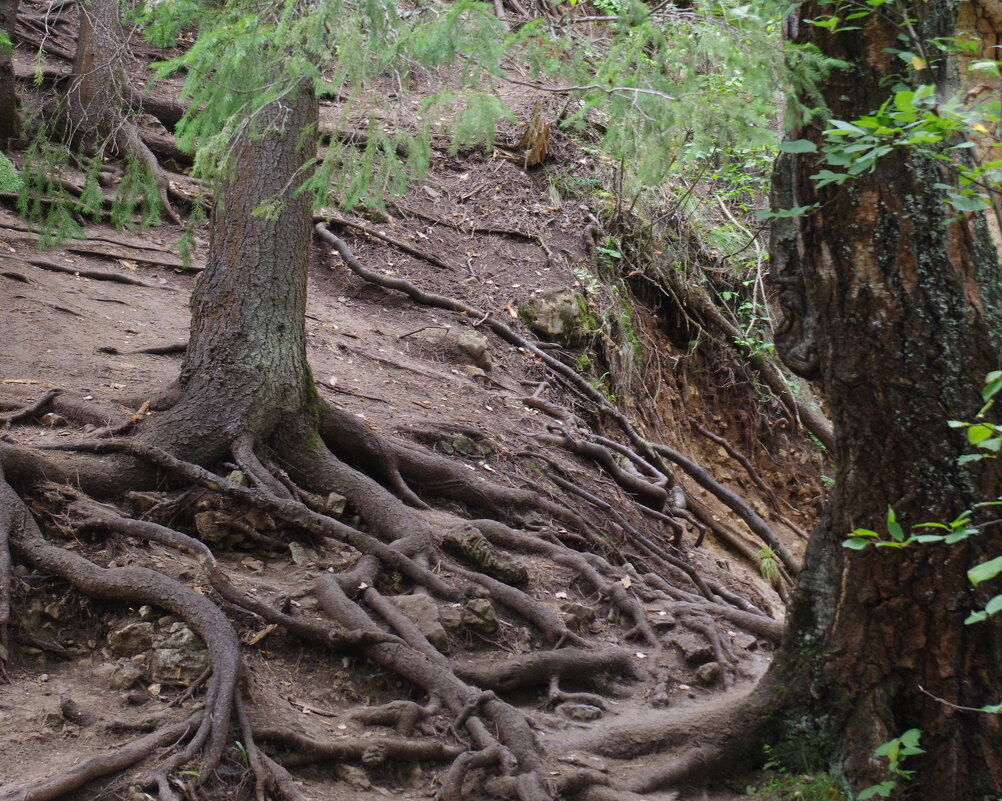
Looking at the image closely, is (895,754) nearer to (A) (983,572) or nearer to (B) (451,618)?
(A) (983,572)

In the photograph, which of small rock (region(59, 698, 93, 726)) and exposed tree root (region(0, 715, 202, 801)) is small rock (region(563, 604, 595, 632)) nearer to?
exposed tree root (region(0, 715, 202, 801))

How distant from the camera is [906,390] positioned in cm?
359

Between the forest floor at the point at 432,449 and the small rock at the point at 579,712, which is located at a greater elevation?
the forest floor at the point at 432,449

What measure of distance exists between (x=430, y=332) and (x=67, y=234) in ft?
12.5

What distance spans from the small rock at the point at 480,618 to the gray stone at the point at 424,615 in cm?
24

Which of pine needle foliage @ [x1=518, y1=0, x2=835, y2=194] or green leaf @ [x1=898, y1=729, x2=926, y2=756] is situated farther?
pine needle foliage @ [x1=518, y1=0, x2=835, y2=194]

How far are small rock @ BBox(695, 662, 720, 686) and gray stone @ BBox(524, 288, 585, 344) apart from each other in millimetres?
5962

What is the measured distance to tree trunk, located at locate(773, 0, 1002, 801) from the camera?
11.6 feet

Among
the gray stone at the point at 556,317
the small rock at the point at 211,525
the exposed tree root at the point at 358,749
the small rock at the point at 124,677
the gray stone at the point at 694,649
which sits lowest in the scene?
the gray stone at the point at 694,649

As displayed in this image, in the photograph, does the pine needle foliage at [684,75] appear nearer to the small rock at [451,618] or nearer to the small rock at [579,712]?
the small rock at [451,618]

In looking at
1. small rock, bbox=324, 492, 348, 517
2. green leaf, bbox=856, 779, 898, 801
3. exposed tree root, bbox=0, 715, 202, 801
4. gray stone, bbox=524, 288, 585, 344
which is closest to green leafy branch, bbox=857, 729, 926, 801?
green leaf, bbox=856, 779, 898, 801

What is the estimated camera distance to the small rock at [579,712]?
5.10 meters

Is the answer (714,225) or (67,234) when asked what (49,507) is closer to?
(67,234)

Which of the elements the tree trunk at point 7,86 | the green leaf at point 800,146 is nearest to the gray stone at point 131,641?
the green leaf at point 800,146
